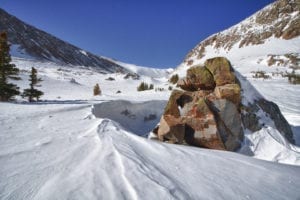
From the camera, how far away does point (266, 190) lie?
3.46 metres

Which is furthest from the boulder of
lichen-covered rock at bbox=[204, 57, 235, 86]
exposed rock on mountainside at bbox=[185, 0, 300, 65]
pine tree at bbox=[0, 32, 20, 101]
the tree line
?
exposed rock on mountainside at bbox=[185, 0, 300, 65]

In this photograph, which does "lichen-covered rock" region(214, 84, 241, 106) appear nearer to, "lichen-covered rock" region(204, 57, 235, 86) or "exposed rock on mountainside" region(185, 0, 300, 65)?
"lichen-covered rock" region(204, 57, 235, 86)

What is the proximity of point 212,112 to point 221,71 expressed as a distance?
2.10 meters

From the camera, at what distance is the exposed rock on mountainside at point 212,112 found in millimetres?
7371

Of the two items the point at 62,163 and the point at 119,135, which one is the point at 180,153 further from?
the point at 62,163

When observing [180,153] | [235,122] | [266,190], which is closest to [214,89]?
[235,122]

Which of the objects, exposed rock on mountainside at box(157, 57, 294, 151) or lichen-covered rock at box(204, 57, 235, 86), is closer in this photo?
exposed rock on mountainside at box(157, 57, 294, 151)

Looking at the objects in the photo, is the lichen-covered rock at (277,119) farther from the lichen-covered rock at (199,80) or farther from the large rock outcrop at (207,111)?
the lichen-covered rock at (199,80)

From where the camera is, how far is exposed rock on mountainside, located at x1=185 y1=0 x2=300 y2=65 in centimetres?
6332

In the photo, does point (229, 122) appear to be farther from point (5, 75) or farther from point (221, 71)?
point (5, 75)

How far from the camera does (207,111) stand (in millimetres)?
7570

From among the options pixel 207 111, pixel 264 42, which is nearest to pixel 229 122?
pixel 207 111

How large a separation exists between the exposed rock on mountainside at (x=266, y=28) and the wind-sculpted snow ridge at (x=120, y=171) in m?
69.7

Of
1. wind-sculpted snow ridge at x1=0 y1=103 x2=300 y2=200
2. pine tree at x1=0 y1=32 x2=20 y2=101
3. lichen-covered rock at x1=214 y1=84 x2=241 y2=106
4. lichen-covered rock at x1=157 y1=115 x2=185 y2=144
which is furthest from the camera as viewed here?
pine tree at x1=0 y1=32 x2=20 y2=101
